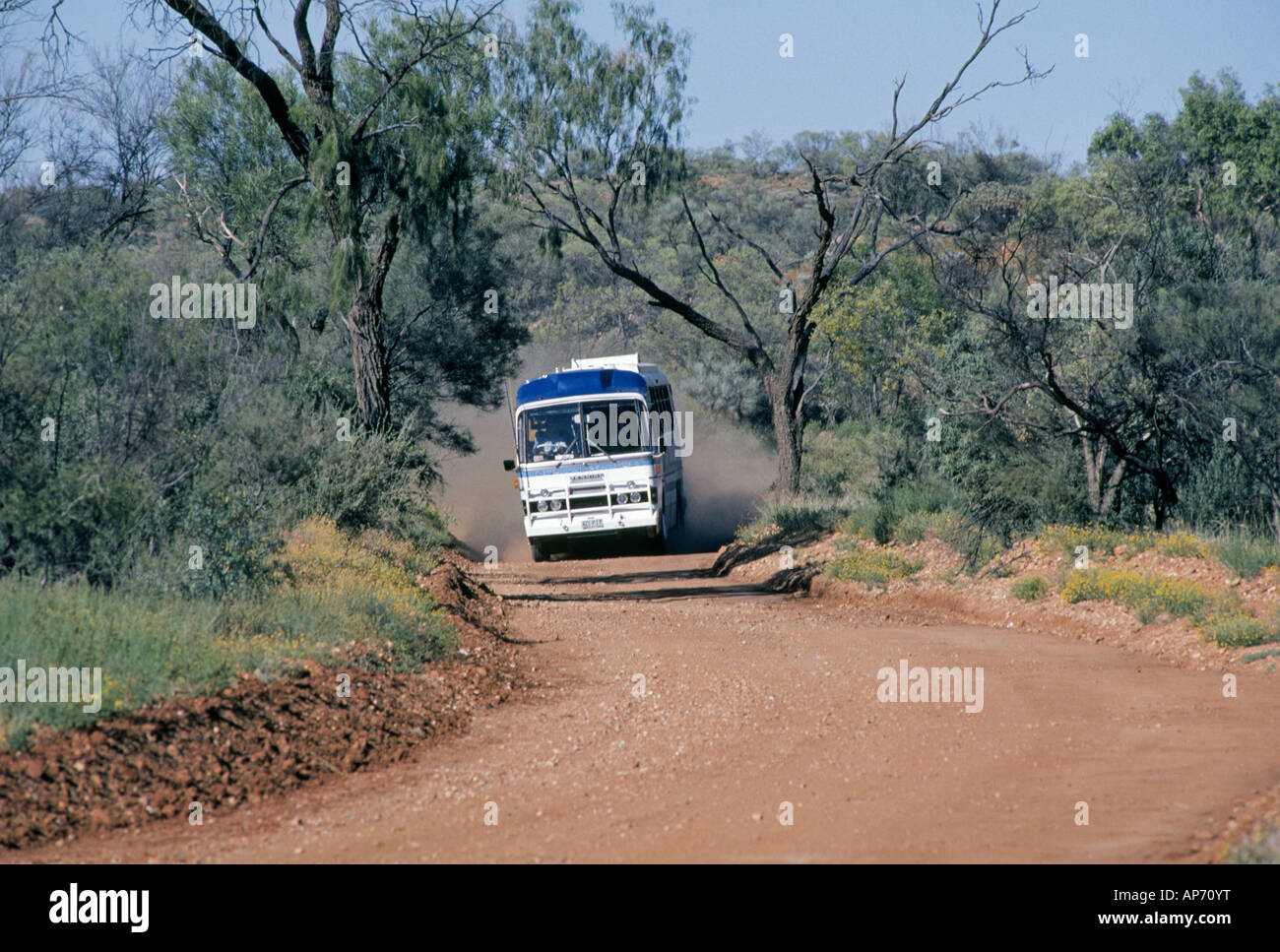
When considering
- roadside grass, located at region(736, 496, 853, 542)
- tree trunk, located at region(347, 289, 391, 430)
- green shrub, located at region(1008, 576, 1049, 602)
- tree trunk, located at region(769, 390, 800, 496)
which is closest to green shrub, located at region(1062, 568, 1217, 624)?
A: green shrub, located at region(1008, 576, 1049, 602)

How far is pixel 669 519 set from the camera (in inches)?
885

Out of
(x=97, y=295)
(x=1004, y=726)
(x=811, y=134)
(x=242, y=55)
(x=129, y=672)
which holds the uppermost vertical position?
(x=811, y=134)

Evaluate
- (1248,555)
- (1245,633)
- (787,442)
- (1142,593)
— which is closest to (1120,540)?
(1142,593)

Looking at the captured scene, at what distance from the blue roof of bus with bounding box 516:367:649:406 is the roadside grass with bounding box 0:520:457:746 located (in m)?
7.93

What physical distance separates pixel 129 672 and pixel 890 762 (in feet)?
15.9

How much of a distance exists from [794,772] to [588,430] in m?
12.9

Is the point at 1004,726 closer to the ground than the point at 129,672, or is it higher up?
closer to the ground

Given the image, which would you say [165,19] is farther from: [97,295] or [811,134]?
[811,134]

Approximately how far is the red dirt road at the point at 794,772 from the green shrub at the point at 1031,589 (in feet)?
8.20

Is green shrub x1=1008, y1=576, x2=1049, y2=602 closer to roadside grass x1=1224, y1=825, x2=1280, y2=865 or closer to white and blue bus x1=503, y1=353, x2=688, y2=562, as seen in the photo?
white and blue bus x1=503, y1=353, x2=688, y2=562

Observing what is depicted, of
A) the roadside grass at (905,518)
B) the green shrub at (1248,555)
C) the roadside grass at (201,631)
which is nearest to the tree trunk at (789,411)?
the roadside grass at (905,518)
